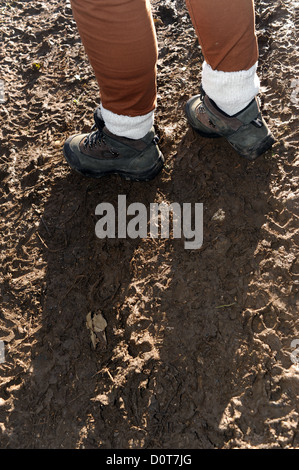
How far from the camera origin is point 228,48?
164 cm

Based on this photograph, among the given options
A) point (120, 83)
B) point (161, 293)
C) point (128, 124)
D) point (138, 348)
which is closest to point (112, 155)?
point (128, 124)

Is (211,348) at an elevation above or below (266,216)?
below

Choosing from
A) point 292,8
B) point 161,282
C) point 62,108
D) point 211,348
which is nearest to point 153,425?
point 211,348

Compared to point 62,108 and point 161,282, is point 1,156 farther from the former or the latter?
point 161,282

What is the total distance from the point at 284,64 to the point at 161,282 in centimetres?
145

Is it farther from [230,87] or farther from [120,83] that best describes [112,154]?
[230,87]

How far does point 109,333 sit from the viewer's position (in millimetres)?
1775

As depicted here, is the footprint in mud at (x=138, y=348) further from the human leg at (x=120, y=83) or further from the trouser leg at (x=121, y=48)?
the trouser leg at (x=121, y=48)

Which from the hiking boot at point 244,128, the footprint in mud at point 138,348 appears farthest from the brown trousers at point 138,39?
the footprint in mud at point 138,348

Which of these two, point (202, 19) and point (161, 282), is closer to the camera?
point (202, 19)

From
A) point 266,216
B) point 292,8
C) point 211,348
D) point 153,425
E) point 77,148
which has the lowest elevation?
point 153,425

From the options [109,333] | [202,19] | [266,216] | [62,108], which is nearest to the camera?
[202,19]

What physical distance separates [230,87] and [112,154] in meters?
0.63

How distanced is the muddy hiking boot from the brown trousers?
0.27 m
